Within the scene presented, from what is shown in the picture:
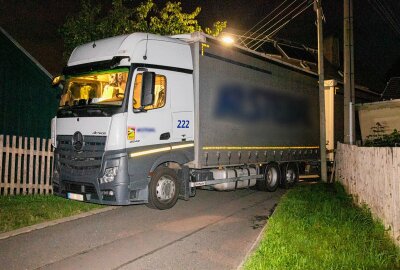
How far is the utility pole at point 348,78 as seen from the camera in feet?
41.2

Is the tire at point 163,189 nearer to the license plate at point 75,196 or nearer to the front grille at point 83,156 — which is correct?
the front grille at point 83,156

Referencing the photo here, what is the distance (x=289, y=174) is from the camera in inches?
523

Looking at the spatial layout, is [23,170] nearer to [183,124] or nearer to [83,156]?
[83,156]

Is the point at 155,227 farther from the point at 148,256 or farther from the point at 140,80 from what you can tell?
the point at 140,80

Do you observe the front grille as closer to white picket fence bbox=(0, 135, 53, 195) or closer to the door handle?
the door handle

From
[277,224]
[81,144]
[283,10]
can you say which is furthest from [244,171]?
[283,10]

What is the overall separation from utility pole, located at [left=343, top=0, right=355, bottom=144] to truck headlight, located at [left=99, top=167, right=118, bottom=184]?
842 centimetres

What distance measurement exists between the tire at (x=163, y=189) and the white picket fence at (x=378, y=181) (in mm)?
4090

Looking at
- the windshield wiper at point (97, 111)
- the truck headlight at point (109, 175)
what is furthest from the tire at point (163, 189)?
the windshield wiper at point (97, 111)

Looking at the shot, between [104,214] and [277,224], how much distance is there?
12.4ft

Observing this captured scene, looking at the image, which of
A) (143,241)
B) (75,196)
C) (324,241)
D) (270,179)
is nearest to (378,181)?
(324,241)

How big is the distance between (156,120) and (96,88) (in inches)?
59.0

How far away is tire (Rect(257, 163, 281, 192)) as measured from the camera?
11.8 m

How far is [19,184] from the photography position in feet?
32.4
